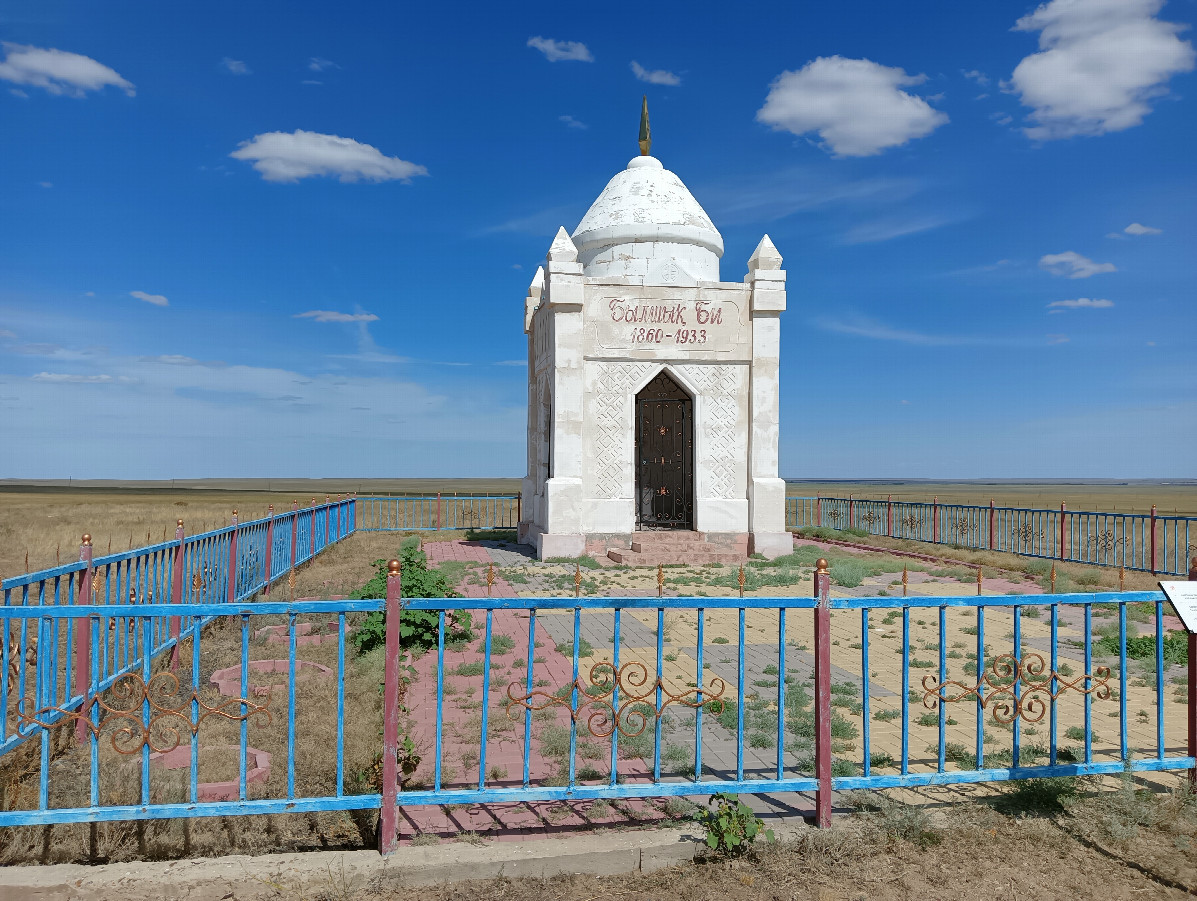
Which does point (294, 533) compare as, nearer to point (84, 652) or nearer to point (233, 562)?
point (233, 562)

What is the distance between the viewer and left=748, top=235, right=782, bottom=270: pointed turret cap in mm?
15469

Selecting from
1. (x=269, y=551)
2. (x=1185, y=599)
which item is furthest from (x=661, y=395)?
(x=1185, y=599)

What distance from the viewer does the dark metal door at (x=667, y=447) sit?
1616cm

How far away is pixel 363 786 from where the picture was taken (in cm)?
421

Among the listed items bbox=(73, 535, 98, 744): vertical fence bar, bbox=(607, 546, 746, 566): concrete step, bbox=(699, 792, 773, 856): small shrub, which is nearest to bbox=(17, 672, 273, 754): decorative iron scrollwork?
bbox=(73, 535, 98, 744): vertical fence bar

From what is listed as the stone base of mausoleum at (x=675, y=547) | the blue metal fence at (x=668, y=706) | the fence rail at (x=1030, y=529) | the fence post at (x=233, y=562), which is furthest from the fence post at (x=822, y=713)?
the stone base of mausoleum at (x=675, y=547)

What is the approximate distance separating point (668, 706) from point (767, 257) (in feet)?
37.1

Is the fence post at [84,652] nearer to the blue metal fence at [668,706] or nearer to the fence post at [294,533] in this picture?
the blue metal fence at [668,706]

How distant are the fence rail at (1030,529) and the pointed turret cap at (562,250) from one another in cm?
965

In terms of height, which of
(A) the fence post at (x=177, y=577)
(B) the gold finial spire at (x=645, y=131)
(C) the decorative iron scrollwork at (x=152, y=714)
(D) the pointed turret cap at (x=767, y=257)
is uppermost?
(B) the gold finial spire at (x=645, y=131)

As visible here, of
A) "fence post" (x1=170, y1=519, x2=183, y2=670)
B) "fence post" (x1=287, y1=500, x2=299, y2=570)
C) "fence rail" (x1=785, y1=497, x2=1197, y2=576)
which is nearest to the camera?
"fence post" (x1=170, y1=519, x2=183, y2=670)

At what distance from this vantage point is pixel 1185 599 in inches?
171

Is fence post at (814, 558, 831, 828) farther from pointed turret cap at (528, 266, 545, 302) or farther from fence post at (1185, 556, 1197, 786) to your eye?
pointed turret cap at (528, 266, 545, 302)

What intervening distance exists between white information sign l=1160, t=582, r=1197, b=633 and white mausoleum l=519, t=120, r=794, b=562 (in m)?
10.7
